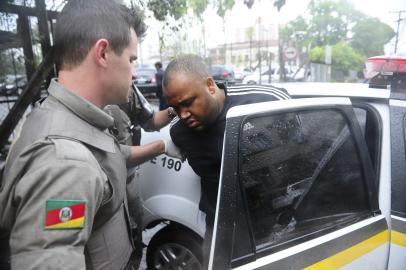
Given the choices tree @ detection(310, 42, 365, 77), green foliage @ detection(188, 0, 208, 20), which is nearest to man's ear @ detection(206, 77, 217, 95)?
green foliage @ detection(188, 0, 208, 20)

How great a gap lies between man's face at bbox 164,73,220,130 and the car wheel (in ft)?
2.83

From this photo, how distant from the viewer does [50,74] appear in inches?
134

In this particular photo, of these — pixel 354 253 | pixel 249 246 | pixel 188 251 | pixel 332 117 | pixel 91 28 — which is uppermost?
pixel 91 28

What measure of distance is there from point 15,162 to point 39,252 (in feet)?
0.84

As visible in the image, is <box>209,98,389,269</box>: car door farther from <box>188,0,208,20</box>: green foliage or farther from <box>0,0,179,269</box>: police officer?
<box>188,0,208,20</box>: green foliage

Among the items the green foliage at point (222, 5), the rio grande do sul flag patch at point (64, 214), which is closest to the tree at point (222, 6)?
the green foliage at point (222, 5)

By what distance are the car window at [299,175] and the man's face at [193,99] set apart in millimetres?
418

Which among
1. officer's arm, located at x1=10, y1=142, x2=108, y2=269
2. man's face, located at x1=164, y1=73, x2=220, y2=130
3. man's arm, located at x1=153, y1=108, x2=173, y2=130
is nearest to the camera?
officer's arm, located at x1=10, y1=142, x2=108, y2=269

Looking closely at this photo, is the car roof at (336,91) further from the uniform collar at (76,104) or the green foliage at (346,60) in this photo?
the green foliage at (346,60)

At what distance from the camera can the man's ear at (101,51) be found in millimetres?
1062

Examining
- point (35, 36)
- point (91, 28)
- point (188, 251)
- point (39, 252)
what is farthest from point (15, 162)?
point (35, 36)

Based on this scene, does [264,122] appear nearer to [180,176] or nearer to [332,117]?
[332,117]

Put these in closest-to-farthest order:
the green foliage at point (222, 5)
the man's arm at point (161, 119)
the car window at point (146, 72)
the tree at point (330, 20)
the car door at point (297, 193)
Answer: the car door at point (297, 193)
the man's arm at point (161, 119)
the green foliage at point (222, 5)
the car window at point (146, 72)
the tree at point (330, 20)

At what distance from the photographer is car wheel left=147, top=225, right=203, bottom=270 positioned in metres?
2.19
